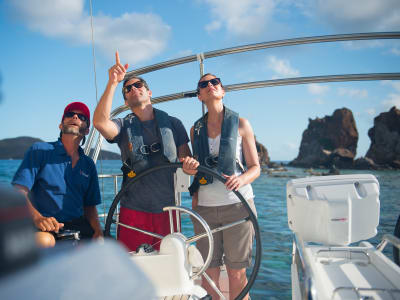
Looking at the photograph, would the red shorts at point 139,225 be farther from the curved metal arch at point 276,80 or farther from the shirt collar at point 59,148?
the curved metal arch at point 276,80

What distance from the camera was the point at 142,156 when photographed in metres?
1.81

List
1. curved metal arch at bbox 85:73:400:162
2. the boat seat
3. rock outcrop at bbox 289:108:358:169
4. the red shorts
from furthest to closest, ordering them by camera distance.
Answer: rock outcrop at bbox 289:108:358:169 < curved metal arch at bbox 85:73:400:162 < the red shorts < the boat seat

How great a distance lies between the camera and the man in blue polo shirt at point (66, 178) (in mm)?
1614

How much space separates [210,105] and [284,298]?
1.90 metres

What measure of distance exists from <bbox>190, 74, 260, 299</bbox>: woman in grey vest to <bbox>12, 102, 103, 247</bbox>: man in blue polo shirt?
1.95 feet

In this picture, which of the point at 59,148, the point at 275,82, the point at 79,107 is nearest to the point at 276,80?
the point at 275,82

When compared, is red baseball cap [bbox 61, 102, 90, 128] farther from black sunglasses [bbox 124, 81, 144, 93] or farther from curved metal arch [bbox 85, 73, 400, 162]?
curved metal arch [bbox 85, 73, 400, 162]

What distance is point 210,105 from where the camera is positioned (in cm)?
192

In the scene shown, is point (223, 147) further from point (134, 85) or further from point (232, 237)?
point (134, 85)

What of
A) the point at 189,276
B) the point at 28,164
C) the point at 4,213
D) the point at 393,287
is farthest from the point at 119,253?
the point at 28,164

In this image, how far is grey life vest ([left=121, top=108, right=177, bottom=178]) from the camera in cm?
180

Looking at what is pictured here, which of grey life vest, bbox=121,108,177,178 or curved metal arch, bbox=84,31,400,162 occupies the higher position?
curved metal arch, bbox=84,31,400,162

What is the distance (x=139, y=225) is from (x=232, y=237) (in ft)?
1.77

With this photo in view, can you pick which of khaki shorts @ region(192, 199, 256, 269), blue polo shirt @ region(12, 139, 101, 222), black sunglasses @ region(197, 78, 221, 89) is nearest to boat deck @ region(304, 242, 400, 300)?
khaki shorts @ region(192, 199, 256, 269)
